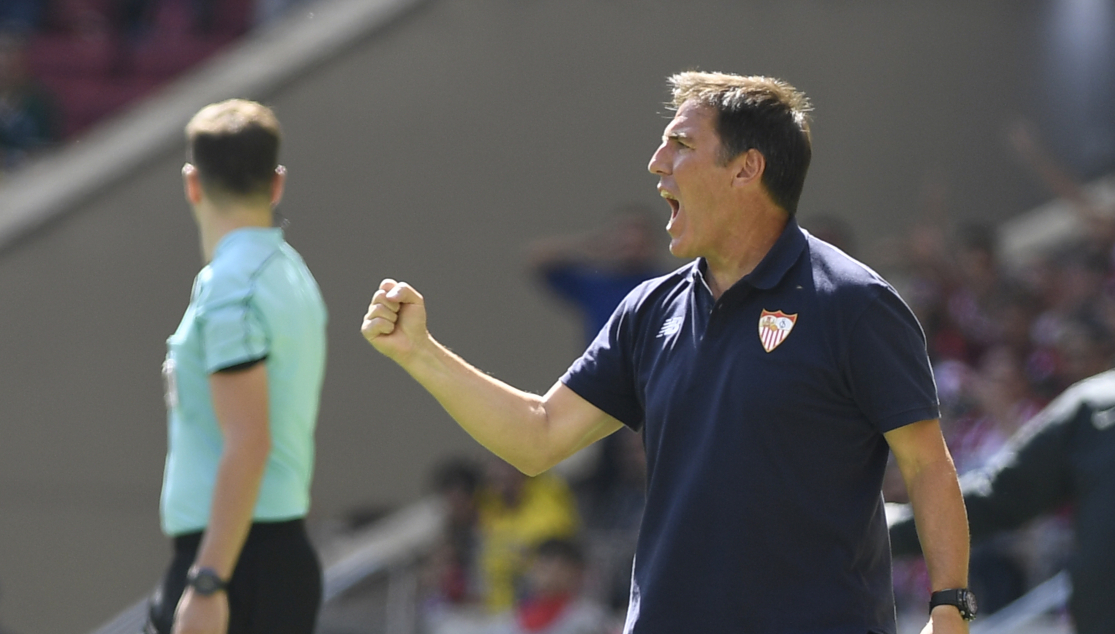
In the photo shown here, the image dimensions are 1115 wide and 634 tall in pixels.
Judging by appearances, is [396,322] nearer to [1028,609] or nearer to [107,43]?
[1028,609]

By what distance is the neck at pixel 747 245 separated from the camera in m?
3.03

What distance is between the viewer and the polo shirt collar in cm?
293

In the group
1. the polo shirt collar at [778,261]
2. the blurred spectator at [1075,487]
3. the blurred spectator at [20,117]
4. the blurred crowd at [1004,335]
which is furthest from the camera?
the blurred spectator at [20,117]

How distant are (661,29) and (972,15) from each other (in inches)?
99.4

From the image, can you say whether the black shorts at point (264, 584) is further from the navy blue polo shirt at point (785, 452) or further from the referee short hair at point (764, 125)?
the referee short hair at point (764, 125)

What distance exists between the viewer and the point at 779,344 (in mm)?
2838

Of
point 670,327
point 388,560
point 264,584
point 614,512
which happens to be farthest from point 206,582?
point 388,560

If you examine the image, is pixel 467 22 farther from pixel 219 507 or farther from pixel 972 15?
pixel 219 507

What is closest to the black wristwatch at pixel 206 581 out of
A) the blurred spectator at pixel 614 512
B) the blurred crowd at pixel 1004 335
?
the blurred crowd at pixel 1004 335

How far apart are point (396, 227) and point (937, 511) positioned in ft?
26.8

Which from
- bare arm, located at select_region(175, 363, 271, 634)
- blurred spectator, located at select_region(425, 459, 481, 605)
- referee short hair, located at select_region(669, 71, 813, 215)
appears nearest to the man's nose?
referee short hair, located at select_region(669, 71, 813, 215)

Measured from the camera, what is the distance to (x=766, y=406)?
2.81 metres

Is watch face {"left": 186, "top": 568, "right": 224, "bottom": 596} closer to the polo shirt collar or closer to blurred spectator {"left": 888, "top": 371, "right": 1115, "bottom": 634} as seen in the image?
the polo shirt collar

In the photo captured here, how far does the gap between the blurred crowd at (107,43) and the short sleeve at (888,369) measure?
1011cm
